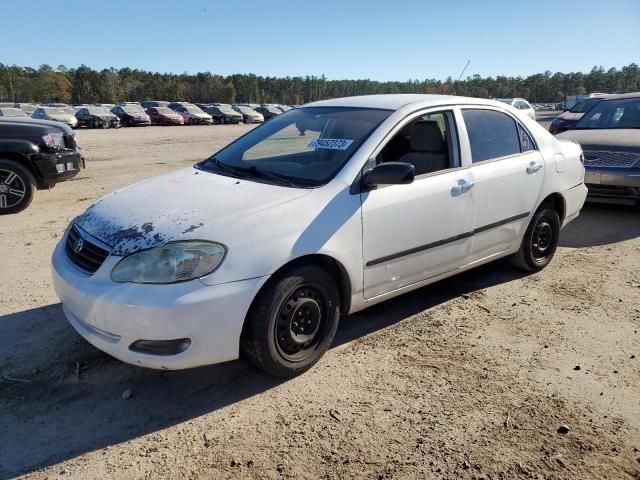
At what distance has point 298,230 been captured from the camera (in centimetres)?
295

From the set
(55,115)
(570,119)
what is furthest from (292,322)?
(55,115)

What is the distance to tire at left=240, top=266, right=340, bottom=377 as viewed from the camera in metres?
2.85

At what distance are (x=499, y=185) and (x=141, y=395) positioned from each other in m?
3.14

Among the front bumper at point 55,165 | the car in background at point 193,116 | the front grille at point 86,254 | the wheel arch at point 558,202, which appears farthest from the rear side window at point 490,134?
the car in background at point 193,116

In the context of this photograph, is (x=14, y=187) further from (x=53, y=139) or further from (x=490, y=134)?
(x=490, y=134)

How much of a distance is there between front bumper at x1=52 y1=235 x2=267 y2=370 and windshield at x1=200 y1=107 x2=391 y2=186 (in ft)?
3.30

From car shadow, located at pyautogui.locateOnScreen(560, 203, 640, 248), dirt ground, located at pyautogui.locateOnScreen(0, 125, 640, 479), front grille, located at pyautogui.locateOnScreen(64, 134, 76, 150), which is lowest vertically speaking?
car shadow, located at pyautogui.locateOnScreen(560, 203, 640, 248)

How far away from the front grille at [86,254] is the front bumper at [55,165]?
4872mm

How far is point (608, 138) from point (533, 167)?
12.9ft

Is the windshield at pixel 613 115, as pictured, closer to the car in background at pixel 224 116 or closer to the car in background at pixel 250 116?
the car in background at pixel 224 116

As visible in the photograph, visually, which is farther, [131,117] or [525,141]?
[131,117]

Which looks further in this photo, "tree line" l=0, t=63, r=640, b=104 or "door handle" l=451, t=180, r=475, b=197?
"tree line" l=0, t=63, r=640, b=104

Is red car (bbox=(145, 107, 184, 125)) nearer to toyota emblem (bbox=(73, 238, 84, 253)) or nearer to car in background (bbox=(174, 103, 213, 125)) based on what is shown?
car in background (bbox=(174, 103, 213, 125))

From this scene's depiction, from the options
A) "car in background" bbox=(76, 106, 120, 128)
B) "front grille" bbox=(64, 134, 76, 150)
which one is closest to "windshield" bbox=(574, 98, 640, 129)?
"front grille" bbox=(64, 134, 76, 150)
